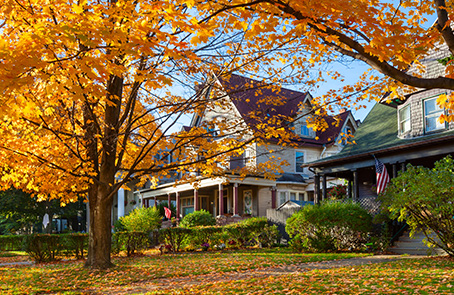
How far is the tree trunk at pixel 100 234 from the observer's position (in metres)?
12.5

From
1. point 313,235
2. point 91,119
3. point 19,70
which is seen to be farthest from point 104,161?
point 313,235

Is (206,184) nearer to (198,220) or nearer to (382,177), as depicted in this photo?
(198,220)

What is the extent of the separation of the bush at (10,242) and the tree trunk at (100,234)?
66.2ft

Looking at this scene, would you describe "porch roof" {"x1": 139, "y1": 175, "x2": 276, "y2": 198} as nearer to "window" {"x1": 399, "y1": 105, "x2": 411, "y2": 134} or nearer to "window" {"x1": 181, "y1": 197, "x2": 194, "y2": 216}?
"window" {"x1": 181, "y1": 197, "x2": 194, "y2": 216}

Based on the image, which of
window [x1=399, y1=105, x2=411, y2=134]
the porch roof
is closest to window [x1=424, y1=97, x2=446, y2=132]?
window [x1=399, y1=105, x2=411, y2=134]

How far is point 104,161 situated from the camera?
12.6 metres

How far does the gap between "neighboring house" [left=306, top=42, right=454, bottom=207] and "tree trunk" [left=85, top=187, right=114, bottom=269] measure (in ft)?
32.8

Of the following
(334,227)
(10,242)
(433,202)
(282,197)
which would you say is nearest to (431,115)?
(334,227)

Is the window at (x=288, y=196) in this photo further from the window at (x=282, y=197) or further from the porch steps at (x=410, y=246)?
the porch steps at (x=410, y=246)

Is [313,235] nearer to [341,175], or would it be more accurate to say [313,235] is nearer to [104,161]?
[341,175]

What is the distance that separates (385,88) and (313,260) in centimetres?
662

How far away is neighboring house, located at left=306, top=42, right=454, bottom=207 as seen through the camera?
18172 mm

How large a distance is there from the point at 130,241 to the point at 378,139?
13.0 metres

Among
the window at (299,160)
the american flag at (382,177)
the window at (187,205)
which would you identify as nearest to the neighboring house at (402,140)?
the american flag at (382,177)
